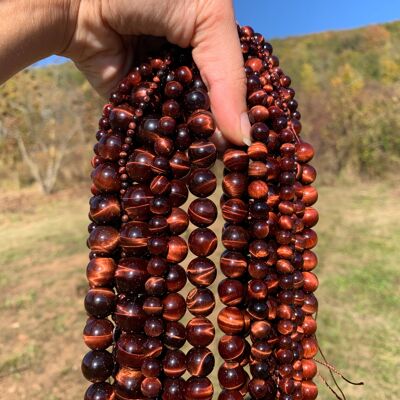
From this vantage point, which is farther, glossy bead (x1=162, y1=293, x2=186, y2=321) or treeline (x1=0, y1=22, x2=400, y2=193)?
treeline (x1=0, y1=22, x2=400, y2=193)

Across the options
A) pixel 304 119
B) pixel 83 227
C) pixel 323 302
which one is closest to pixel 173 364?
pixel 323 302

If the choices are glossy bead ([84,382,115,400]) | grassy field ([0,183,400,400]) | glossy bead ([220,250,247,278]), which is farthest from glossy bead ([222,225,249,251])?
grassy field ([0,183,400,400])

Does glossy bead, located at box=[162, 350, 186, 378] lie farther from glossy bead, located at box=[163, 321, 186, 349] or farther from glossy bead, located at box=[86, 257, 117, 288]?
glossy bead, located at box=[86, 257, 117, 288]

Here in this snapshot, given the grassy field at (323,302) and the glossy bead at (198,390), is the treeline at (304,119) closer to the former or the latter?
the grassy field at (323,302)

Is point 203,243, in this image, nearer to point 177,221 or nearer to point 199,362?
point 177,221

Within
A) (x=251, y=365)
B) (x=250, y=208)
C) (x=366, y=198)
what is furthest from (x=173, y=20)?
(x=366, y=198)

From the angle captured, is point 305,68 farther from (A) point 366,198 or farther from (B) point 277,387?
(B) point 277,387
